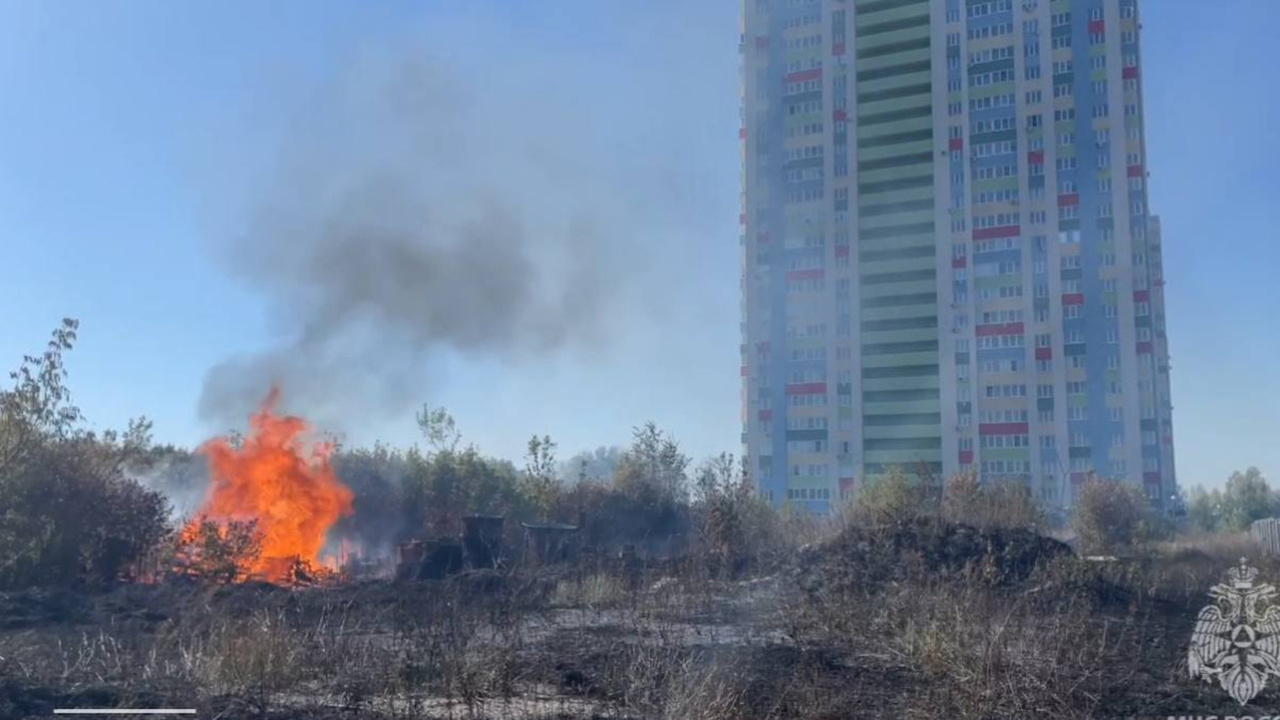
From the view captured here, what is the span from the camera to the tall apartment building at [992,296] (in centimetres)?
4350

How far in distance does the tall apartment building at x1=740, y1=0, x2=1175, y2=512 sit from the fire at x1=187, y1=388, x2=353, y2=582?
69.7 ft

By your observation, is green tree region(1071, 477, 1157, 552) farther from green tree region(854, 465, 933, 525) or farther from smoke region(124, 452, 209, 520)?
smoke region(124, 452, 209, 520)

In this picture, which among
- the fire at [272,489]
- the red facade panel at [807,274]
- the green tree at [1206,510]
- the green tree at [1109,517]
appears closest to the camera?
the fire at [272,489]

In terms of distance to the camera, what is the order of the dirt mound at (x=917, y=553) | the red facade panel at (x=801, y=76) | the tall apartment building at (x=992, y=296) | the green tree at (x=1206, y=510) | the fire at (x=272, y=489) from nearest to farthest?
the dirt mound at (x=917, y=553), the fire at (x=272, y=489), the red facade panel at (x=801, y=76), the tall apartment building at (x=992, y=296), the green tree at (x=1206, y=510)

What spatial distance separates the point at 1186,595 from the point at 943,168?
33.0 meters

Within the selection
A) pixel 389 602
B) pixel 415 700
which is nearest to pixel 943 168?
pixel 389 602

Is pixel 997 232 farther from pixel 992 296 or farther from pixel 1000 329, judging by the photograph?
pixel 1000 329

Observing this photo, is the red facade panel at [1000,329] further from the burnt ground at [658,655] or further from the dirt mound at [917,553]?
the burnt ground at [658,655]

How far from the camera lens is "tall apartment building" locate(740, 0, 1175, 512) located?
43.5 metres

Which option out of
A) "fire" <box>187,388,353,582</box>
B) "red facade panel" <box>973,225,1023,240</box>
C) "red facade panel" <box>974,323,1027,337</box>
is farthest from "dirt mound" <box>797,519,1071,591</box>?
"red facade panel" <box>974,323,1027,337</box>

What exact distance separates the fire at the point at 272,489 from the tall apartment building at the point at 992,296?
21238 mm

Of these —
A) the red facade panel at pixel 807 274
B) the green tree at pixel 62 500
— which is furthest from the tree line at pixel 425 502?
the red facade panel at pixel 807 274

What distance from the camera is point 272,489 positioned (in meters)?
21.6

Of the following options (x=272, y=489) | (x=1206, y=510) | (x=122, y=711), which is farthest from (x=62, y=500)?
(x=1206, y=510)
